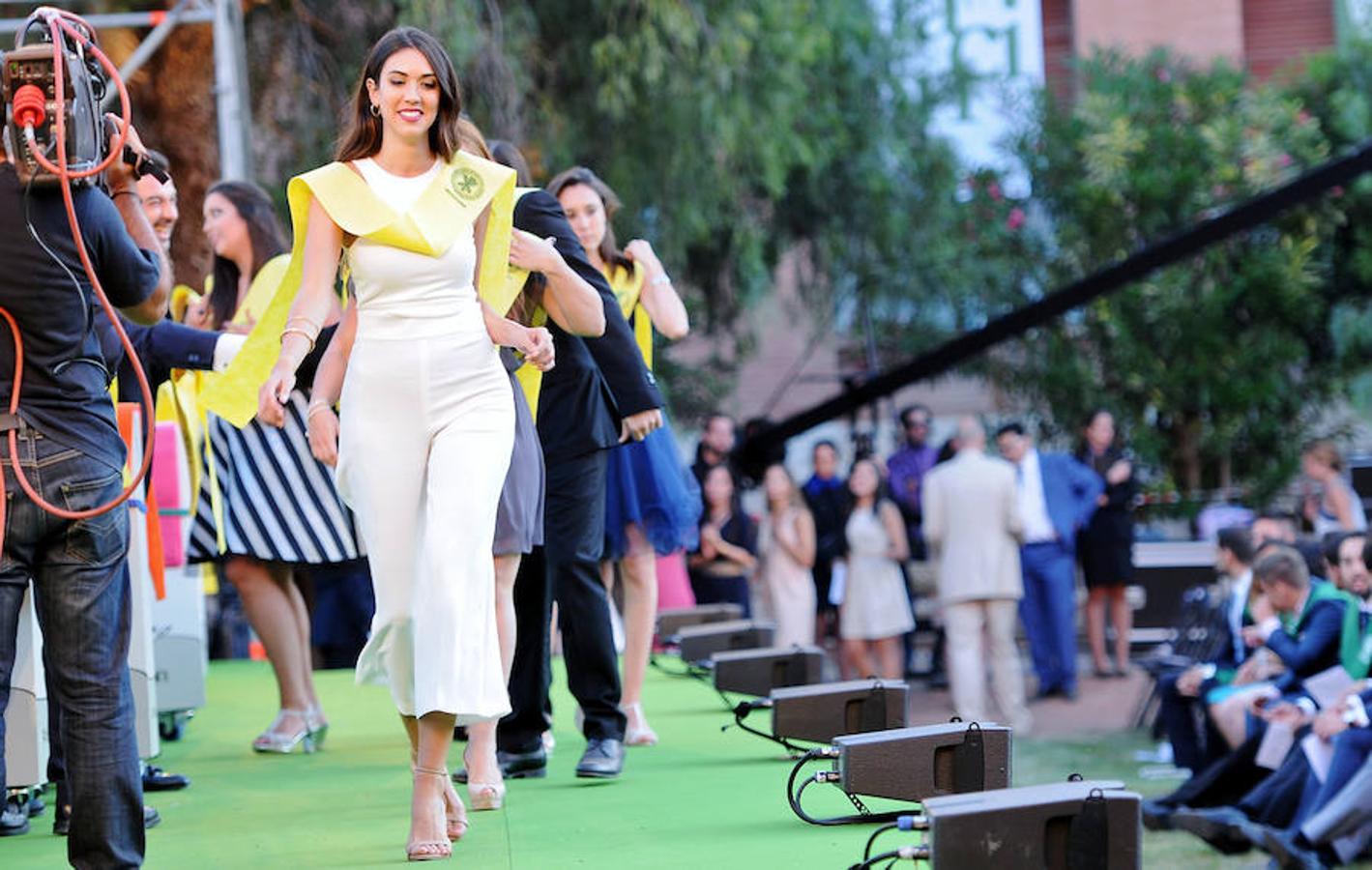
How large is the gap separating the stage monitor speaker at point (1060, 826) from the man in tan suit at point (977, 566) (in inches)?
316

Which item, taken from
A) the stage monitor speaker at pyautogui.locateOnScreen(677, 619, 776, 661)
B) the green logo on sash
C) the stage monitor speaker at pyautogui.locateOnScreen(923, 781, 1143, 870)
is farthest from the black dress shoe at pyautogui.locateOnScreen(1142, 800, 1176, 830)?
the green logo on sash

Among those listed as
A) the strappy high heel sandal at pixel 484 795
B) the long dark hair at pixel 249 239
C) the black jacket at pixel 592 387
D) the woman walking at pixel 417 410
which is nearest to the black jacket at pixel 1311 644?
the black jacket at pixel 592 387

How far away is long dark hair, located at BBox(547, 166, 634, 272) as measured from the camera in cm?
585

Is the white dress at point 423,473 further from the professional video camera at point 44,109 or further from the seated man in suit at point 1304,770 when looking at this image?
the seated man in suit at point 1304,770

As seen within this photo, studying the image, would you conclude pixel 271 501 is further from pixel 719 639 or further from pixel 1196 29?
pixel 1196 29

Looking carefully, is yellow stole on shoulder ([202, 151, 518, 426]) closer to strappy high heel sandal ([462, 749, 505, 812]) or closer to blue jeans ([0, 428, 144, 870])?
blue jeans ([0, 428, 144, 870])

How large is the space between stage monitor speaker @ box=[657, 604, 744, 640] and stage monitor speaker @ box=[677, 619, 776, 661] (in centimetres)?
121

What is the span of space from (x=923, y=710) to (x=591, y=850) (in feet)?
28.2

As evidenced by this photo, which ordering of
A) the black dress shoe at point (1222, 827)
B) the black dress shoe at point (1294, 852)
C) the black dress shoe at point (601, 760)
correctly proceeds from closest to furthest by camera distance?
the black dress shoe at point (601, 760), the black dress shoe at point (1294, 852), the black dress shoe at point (1222, 827)

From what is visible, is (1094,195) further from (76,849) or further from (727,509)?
(76,849)

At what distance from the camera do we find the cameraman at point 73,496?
12.2 ft

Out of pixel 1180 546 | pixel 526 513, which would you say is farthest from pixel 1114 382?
pixel 526 513

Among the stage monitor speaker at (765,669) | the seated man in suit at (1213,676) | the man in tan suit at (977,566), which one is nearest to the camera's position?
A: the stage monitor speaker at (765,669)

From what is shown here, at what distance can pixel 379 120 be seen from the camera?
436 cm
